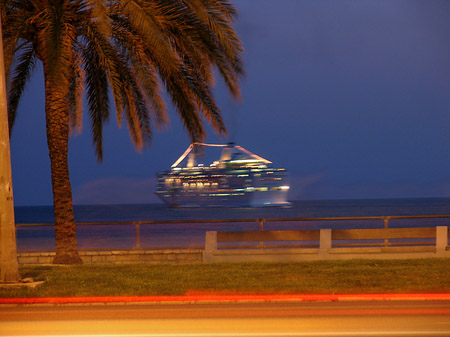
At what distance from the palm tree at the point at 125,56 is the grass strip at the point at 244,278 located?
322 centimetres

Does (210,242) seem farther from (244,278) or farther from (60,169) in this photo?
(60,169)

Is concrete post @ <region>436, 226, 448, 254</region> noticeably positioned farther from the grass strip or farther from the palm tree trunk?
the palm tree trunk

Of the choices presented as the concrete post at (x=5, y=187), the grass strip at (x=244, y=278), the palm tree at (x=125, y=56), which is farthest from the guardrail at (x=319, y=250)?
the concrete post at (x=5, y=187)

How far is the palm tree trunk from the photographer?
14.5 m

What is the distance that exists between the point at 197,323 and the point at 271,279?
3.50m

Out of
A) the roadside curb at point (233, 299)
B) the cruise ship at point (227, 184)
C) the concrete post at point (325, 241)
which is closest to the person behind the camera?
the roadside curb at point (233, 299)

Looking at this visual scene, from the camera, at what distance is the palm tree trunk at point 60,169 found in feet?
47.7

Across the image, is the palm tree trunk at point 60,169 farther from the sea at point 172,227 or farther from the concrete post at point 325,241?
the concrete post at point 325,241

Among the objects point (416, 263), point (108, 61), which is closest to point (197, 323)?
point (416, 263)

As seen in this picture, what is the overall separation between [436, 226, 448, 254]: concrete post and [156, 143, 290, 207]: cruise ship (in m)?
101

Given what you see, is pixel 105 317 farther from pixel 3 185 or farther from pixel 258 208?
pixel 258 208

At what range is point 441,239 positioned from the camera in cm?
1485

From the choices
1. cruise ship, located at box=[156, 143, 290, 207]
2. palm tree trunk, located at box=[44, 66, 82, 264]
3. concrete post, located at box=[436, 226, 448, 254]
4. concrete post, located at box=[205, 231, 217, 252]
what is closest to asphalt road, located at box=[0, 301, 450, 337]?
palm tree trunk, located at box=[44, 66, 82, 264]

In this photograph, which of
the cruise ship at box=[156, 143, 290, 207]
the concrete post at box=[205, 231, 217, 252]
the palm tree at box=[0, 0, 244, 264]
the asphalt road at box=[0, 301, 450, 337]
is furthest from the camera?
the cruise ship at box=[156, 143, 290, 207]
